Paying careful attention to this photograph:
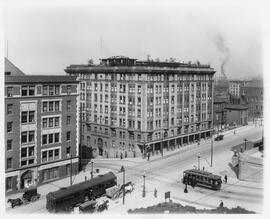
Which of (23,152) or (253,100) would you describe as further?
(253,100)

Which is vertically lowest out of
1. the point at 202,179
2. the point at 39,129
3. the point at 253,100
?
the point at 202,179

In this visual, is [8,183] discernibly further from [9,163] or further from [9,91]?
[9,91]

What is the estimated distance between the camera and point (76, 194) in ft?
148

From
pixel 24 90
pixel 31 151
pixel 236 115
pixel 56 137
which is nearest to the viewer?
pixel 24 90

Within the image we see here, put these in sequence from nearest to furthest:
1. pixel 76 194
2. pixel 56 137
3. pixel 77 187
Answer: pixel 76 194, pixel 77 187, pixel 56 137

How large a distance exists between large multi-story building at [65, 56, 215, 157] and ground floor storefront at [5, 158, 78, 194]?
2258 centimetres

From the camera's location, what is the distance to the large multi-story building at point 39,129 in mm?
51188

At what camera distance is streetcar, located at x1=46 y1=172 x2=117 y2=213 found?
42.9 metres

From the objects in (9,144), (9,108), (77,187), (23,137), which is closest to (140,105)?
(23,137)

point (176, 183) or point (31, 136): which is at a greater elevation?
point (31, 136)

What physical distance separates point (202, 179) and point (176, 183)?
15.1ft

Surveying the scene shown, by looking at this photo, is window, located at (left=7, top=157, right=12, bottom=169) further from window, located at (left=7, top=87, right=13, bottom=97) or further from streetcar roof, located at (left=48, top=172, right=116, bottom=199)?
streetcar roof, located at (left=48, top=172, right=116, bottom=199)

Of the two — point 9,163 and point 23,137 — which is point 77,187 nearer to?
point 9,163

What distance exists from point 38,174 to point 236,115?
85.2 meters
